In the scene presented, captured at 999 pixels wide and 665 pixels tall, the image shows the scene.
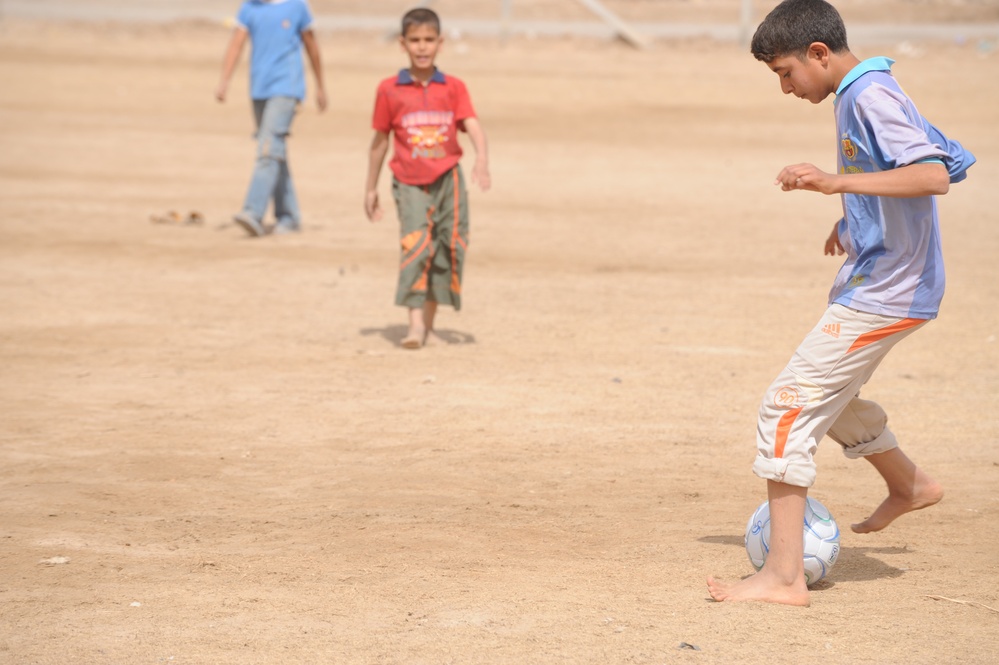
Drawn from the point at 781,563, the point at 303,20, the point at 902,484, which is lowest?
Answer: the point at 781,563

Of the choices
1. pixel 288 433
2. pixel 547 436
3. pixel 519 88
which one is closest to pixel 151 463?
pixel 288 433

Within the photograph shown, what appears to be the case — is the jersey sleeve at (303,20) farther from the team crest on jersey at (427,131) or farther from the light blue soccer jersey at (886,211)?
the light blue soccer jersey at (886,211)

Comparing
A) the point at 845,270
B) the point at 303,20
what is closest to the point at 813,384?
the point at 845,270

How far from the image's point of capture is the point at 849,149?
413 cm

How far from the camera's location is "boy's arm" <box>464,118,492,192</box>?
7797mm

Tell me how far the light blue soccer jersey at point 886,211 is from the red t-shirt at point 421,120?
4.14 metres

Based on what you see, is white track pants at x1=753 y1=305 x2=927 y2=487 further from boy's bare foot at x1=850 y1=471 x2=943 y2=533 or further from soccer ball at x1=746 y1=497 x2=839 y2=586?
boy's bare foot at x1=850 y1=471 x2=943 y2=533

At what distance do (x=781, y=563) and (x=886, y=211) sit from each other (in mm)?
1143

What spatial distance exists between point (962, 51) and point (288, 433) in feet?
73.2

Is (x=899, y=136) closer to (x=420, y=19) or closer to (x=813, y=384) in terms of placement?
(x=813, y=384)

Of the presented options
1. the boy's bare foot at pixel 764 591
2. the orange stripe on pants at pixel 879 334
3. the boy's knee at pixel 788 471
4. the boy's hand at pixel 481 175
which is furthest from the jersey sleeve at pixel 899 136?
the boy's hand at pixel 481 175

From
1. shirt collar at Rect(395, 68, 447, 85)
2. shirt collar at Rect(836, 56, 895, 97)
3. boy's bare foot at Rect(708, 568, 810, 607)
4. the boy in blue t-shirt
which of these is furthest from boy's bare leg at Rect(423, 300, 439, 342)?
shirt collar at Rect(836, 56, 895, 97)

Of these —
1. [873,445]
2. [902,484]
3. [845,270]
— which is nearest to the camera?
[845,270]

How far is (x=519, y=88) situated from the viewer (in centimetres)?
2134
